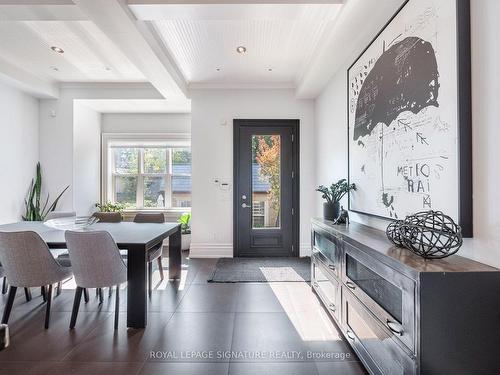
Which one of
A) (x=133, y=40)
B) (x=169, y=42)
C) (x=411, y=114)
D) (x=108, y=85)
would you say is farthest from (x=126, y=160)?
(x=411, y=114)

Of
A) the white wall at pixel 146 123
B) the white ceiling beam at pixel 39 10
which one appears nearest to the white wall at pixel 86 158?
the white wall at pixel 146 123

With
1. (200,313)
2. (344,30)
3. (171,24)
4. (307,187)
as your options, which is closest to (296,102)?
(307,187)

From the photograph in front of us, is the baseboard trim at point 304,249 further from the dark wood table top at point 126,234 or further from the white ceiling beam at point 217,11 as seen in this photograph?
the white ceiling beam at point 217,11

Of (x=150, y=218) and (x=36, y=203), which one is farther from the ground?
(x=36, y=203)

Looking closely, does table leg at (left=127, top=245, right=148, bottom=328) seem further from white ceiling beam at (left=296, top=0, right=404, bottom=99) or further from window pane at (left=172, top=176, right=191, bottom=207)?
window pane at (left=172, top=176, right=191, bottom=207)

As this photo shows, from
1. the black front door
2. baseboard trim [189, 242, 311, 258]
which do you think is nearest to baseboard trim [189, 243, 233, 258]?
baseboard trim [189, 242, 311, 258]

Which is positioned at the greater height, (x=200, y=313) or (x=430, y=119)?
(x=430, y=119)

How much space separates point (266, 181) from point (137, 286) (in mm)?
2947

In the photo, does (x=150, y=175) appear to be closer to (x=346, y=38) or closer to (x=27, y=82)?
(x=27, y=82)

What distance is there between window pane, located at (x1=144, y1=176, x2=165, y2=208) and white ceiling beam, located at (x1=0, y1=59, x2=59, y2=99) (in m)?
2.26

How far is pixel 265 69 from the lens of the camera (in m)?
4.23

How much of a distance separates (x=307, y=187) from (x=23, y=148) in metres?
4.86

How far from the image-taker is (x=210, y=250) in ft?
15.9

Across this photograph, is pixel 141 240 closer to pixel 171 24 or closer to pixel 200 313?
pixel 200 313
